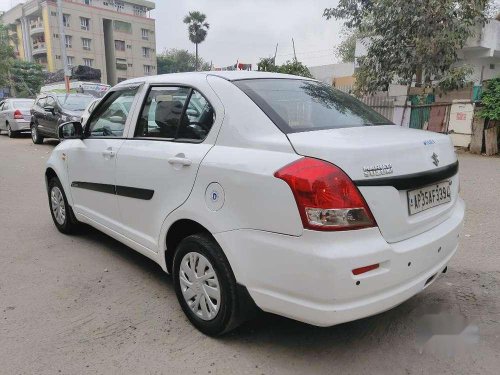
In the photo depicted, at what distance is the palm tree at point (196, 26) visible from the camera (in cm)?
5216

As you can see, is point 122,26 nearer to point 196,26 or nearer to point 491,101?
point 196,26

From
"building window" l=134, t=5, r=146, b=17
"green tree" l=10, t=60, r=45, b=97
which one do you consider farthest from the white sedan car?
"building window" l=134, t=5, r=146, b=17

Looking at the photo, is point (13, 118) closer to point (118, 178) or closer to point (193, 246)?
point (118, 178)

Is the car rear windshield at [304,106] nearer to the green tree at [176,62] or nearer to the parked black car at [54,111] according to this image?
the parked black car at [54,111]

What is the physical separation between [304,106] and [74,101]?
37.9 ft

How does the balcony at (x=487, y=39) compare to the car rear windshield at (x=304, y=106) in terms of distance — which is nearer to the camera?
the car rear windshield at (x=304, y=106)

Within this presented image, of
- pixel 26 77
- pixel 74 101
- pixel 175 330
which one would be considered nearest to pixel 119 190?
pixel 175 330

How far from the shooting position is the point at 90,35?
53.5m

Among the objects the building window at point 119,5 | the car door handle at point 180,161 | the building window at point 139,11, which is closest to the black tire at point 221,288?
the car door handle at point 180,161

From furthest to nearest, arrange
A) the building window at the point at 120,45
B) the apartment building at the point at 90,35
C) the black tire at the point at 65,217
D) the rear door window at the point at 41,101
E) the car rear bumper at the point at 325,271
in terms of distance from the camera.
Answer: the building window at the point at 120,45 < the apartment building at the point at 90,35 < the rear door window at the point at 41,101 < the black tire at the point at 65,217 < the car rear bumper at the point at 325,271

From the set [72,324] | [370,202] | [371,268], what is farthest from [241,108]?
[72,324]

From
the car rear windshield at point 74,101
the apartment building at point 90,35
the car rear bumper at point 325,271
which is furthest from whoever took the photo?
the apartment building at point 90,35

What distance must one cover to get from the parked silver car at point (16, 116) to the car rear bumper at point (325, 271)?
15.7 metres

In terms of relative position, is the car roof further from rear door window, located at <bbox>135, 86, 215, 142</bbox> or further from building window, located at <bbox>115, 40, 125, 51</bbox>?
building window, located at <bbox>115, 40, 125, 51</bbox>
